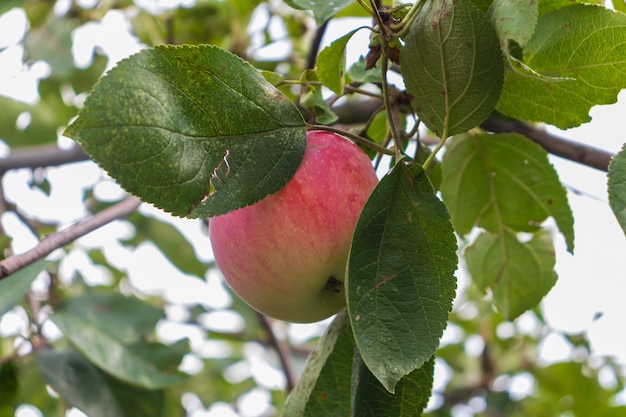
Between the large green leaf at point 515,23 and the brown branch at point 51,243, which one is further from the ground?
the large green leaf at point 515,23

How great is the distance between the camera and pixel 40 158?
1.47m

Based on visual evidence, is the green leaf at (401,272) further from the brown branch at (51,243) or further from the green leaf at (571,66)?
the brown branch at (51,243)

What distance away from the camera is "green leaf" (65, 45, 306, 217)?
2.10 feet

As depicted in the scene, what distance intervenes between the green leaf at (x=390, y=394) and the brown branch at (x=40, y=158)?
90 centimetres

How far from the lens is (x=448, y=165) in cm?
114

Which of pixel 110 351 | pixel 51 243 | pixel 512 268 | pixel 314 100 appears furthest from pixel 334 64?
pixel 110 351

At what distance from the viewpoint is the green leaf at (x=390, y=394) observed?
733 mm

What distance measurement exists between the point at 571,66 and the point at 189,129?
0.42 metres

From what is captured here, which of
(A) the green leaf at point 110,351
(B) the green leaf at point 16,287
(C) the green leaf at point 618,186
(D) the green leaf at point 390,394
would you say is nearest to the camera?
(C) the green leaf at point 618,186

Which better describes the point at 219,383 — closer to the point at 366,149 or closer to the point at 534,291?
the point at 534,291

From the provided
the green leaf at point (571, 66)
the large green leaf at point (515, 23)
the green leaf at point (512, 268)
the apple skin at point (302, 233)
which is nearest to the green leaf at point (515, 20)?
the large green leaf at point (515, 23)


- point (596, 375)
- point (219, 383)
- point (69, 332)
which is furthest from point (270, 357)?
point (69, 332)

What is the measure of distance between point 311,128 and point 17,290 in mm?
646

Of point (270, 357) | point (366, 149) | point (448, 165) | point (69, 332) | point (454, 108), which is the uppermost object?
point (454, 108)
